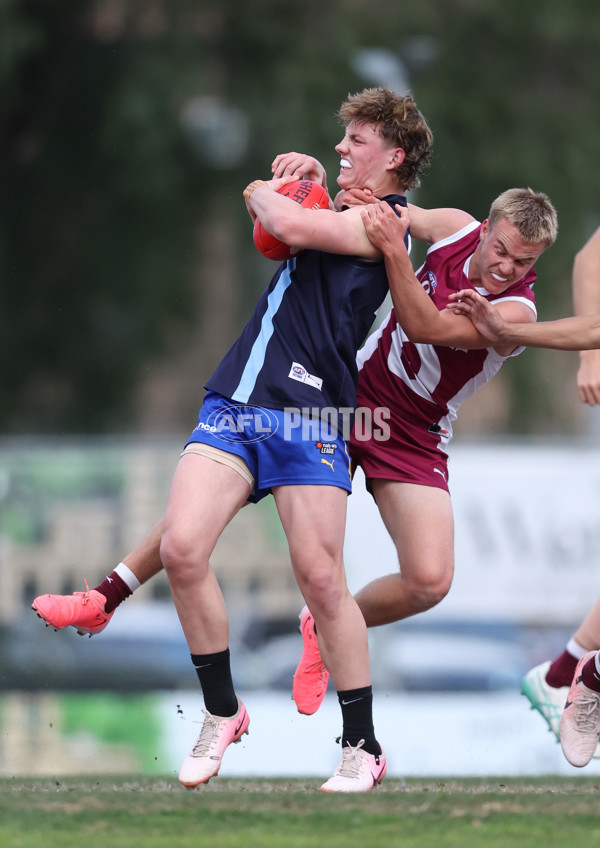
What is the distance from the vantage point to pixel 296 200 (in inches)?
209

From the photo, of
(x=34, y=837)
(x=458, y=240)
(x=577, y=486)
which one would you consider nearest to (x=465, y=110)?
(x=577, y=486)

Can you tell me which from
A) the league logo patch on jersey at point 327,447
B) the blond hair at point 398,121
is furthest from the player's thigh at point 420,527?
the blond hair at point 398,121

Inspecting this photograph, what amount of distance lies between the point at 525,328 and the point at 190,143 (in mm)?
14418

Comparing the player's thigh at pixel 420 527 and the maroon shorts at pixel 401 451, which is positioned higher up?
the maroon shorts at pixel 401 451

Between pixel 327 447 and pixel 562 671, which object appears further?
pixel 562 671

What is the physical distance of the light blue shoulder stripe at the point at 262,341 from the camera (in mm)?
5293

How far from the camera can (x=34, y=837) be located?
4.28m

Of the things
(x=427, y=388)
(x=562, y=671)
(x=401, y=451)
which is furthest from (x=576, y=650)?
(x=427, y=388)

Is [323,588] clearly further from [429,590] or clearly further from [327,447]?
[429,590]

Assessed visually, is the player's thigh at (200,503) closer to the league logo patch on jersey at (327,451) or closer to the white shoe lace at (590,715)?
the league logo patch on jersey at (327,451)

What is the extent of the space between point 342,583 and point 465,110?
572 inches

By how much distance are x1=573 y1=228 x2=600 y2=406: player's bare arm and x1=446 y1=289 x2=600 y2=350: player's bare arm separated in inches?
14.8

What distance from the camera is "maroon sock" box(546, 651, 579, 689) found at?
21.8ft

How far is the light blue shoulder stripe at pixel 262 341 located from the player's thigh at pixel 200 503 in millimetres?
304
